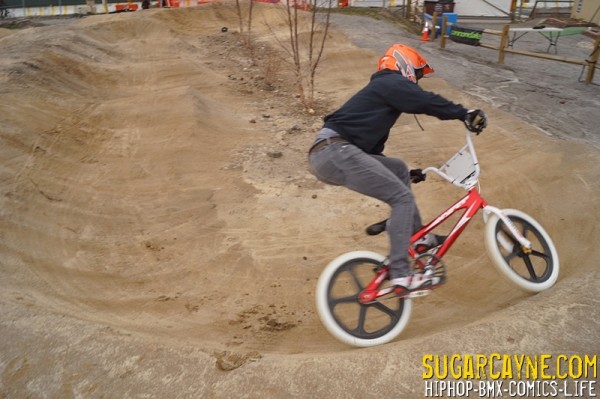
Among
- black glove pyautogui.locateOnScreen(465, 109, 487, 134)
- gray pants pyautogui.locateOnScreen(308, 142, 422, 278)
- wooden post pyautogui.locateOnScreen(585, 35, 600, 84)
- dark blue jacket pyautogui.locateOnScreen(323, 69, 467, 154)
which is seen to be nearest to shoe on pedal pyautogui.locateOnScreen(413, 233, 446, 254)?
gray pants pyautogui.locateOnScreen(308, 142, 422, 278)

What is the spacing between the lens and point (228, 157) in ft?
26.4

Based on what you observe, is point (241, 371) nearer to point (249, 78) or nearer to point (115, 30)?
point (249, 78)

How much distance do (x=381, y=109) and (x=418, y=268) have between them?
120 centimetres

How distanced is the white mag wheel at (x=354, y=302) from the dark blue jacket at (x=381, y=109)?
2.68ft

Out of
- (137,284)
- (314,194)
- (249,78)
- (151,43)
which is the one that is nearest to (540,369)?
(137,284)

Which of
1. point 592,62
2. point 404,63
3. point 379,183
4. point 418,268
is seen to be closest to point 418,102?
point 404,63

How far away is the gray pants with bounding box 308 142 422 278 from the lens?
3461mm

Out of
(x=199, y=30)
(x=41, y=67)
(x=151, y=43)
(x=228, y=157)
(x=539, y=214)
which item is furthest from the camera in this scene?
(x=199, y=30)

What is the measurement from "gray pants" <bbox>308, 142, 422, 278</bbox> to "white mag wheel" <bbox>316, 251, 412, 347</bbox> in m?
0.26

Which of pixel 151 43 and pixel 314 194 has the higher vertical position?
pixel 151 43

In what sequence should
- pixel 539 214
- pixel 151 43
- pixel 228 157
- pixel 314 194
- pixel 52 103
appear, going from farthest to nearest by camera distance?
pixel 151 43
pixel 52 103
pixel 228 157
pixel 314 194
pixel 539 214

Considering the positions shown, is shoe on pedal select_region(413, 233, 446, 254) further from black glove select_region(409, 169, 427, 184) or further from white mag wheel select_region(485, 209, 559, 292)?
black glove select_region(409, 169, 427, 184)

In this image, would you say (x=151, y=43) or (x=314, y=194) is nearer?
(x=314, y=194)

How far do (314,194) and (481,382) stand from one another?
4275 mm
